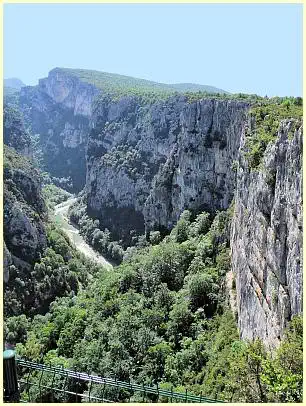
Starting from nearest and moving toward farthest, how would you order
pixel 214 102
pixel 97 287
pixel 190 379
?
pixel 190 379
pixel 97 287
pixel 214 102

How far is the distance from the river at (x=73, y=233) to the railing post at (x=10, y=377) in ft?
266

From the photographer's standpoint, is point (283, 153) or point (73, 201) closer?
point (283, 153)

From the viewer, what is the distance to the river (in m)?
98.8

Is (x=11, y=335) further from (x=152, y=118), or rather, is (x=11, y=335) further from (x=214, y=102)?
(x=152, y=118)

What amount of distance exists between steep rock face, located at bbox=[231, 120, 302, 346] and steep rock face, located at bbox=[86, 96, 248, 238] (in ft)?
108

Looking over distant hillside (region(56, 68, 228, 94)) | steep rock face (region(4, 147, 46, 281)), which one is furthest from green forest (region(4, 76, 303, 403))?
distant hillside (region(56, 68, 228, 94))

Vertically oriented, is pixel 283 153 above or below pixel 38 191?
above

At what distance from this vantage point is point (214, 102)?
2943 inches

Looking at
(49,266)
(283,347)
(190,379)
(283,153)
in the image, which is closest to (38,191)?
(49,266)

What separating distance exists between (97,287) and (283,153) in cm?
4308

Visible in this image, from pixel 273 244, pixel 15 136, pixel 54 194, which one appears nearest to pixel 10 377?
pixel 273 244

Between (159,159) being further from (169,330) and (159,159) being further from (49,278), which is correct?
(169,330)

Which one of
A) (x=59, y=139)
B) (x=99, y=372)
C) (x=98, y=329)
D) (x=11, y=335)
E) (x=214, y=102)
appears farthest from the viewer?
(x=59, y=139)

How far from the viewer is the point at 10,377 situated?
12844mm
